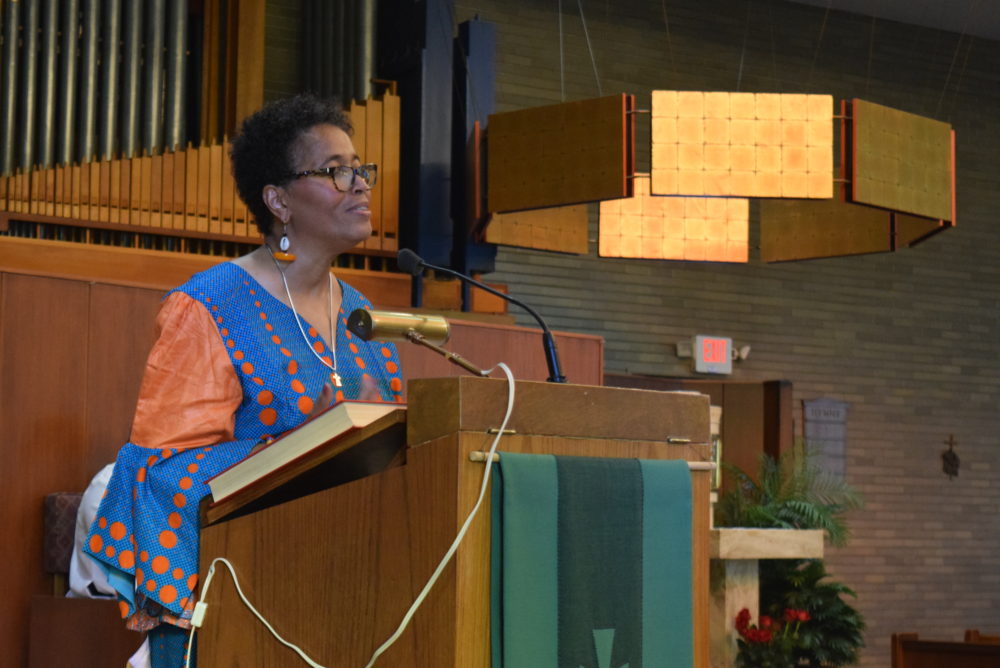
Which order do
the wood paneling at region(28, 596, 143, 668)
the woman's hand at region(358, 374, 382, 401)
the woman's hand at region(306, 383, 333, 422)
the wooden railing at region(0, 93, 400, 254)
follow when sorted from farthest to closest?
the wooden railing at region(0, 93, 400, 254)
the wood paneling at region(28, 596, 143, 668)
the woman's hand at region(358, 374, 382, 401)
the woman's hand at region(306, 383, 333, 422)

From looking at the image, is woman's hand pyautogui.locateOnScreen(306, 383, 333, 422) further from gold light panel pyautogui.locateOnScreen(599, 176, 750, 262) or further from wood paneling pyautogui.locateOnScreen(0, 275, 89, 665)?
gold light panel pyautogui.locateOnScreen(599, 176, 750, 262)

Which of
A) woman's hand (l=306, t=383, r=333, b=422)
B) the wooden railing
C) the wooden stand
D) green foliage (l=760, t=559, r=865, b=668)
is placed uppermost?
the wooden railing

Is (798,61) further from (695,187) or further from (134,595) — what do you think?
(134,595)

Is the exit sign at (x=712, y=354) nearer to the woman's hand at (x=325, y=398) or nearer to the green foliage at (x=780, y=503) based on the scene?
the green foliage at (x=780, y=503)

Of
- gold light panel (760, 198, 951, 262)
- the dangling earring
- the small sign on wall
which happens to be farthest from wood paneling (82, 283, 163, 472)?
the small sign on wall

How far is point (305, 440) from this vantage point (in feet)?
4.82

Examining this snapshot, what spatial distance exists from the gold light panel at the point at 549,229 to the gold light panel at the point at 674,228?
23 cm

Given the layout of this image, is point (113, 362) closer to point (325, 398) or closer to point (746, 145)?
point (325, 398)

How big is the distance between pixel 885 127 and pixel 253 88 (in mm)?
3257

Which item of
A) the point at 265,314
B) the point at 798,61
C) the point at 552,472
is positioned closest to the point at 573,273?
the point at 798,61

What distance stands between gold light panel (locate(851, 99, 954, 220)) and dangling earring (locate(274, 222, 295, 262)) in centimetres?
431

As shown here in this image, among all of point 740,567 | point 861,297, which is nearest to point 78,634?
point 740,567

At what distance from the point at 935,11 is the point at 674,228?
4965 mm

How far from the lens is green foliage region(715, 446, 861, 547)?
634 centimetres
